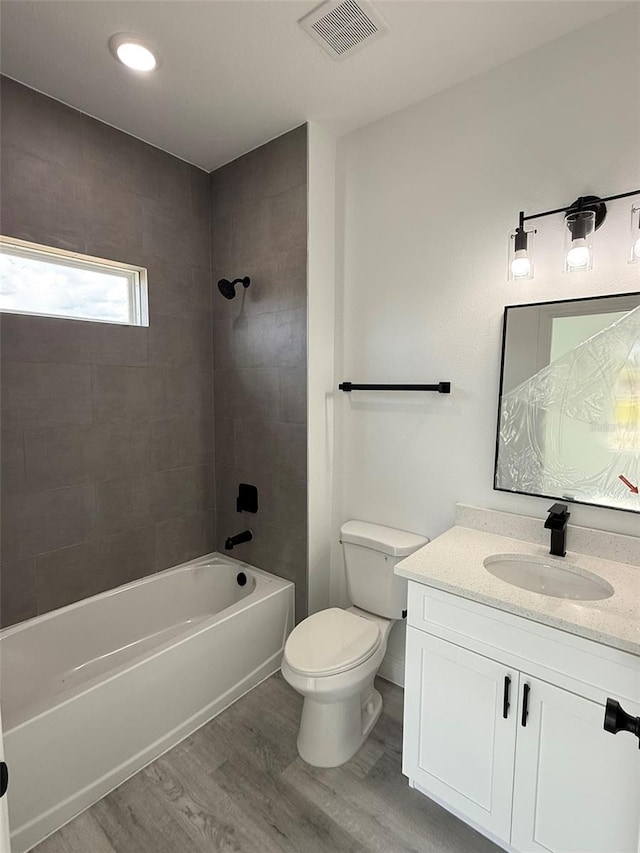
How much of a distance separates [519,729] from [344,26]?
2351mm

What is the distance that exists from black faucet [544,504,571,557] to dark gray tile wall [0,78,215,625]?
1497 millimetres

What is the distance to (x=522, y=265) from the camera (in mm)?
1628

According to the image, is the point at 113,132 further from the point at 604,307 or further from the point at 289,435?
the point at 604,307

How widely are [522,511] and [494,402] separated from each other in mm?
459

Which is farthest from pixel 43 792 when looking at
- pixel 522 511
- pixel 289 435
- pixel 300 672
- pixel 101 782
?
pixel 522 511

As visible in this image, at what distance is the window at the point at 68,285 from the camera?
1.88 m

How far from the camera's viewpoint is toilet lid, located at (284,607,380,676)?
64.3 inches

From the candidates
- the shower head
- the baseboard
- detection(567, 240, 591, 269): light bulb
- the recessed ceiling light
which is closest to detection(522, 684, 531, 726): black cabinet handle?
the baseboard

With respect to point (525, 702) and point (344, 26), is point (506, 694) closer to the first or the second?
point (525, 702)

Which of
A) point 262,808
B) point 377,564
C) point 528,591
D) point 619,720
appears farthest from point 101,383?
point 619,720

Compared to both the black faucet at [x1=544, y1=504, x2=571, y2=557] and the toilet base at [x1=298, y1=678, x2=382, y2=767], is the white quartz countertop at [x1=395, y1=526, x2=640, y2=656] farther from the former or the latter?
the toilet base at [x1=298, y1=678, x2=382, y2=767]

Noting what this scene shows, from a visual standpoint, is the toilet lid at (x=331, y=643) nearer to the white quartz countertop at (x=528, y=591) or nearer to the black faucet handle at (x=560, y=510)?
the white quartz countertop at (x=528, y=591)

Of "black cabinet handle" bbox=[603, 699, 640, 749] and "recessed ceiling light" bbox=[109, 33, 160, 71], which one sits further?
"recessed ceiling light" bbox=[109, 33, 160, 71]

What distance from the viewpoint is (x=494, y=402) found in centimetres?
181
